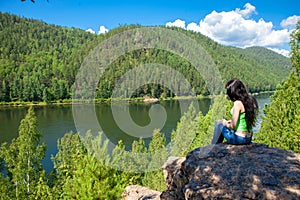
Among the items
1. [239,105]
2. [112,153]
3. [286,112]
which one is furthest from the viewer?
[286,112]

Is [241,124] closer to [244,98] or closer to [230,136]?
[230,136]

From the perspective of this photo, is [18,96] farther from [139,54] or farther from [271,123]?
[271,123]

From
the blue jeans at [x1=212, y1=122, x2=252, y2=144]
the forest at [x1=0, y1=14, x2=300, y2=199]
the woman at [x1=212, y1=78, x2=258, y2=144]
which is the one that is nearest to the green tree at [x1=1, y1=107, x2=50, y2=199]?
the forest at [x1=0, y1=14, x2=300, y2=199]

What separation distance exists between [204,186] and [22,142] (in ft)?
75.5

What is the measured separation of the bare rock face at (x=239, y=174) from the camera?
3.99m

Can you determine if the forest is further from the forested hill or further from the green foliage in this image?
the forested hill

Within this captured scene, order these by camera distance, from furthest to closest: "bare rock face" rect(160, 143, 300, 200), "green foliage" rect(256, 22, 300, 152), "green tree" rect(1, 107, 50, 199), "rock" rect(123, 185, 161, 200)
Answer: "green tree" rect(1, 107, 50, 199)
"green foliage" rect(256, 22, 300, 152)
"rock" rect(123, 185, 161, 200)
"bare rock face" rect(160, 143, 300, 200)

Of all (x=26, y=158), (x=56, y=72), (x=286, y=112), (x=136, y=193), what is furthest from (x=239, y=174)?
(x=56, y=72)

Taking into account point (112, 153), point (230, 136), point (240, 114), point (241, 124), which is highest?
point (240, 114)

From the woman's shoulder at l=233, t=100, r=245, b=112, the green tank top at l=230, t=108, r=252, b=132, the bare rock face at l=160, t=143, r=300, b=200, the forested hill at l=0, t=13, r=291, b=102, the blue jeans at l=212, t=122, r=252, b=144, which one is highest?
the forested hill at l=0, t=13, r=291, b=102

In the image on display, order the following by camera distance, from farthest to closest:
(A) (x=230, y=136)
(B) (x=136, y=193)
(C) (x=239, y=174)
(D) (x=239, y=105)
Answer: (B) (x=136, y=193) → (A) (x=230, y=136) → (D) (x=239, y=105) → (C) (x=239, y=174)

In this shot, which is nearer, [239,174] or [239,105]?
[239,174]

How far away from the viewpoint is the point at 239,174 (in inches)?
173

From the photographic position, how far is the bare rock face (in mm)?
3988
